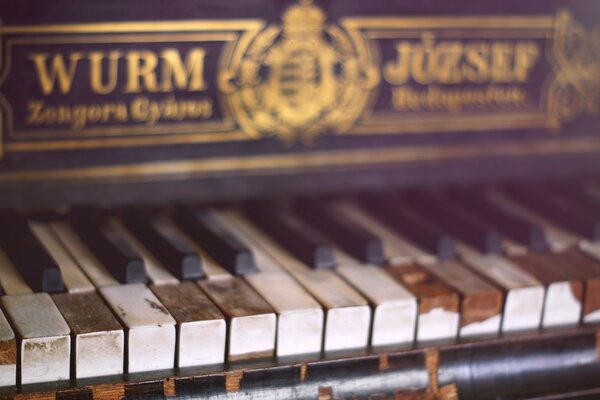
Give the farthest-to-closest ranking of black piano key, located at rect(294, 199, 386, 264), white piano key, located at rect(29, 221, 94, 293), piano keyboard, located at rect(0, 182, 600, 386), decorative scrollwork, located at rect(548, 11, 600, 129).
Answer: decorative scrollwork, located at rect(548, 11, 600, 129) < black piano key, located at rect(294, 199, 386, 264) < white piano key, located at rect(29, 221, 94, 293) < piano keyboard, located at rect(0, 182, 600, 386)

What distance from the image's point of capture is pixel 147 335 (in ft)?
5.33

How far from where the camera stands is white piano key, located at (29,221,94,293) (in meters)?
1.77

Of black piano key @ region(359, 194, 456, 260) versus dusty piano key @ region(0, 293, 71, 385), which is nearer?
dusty piano key @ region(0, 293, 71, 385)

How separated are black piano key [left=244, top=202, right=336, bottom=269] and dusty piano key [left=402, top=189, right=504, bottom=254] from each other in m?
0.29

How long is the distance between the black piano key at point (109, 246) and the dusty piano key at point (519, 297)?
676 millimetres

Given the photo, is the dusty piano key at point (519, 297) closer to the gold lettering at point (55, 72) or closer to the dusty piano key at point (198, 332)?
the dusty piano key at point (198, 332)

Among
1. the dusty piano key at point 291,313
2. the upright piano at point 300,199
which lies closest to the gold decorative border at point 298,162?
the upright piano at point 300,199

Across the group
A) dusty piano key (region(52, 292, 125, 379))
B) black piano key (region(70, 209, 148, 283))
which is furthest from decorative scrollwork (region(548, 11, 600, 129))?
dusty piano key (region(52, 292, 125, 379))

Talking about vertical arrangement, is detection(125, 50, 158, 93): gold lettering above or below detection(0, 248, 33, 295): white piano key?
above

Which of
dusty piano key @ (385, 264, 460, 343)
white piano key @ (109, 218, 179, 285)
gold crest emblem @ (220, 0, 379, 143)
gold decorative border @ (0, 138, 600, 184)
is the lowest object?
dusty piano key @ (385, 264, 460, 343)

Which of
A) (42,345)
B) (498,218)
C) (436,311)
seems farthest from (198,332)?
(498,218)

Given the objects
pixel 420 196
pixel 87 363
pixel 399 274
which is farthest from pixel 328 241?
pixel 87 363

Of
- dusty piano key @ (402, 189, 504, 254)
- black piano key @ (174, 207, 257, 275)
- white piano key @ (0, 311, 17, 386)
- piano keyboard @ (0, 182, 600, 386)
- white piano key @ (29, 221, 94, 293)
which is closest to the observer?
white piano key @ (0, 311, 17, 386)

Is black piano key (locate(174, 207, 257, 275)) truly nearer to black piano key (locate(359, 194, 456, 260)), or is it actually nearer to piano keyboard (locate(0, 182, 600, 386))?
piano keyboard (locate(0, 182, 600, 386))
